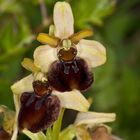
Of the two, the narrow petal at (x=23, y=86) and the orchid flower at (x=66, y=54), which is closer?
the orchid flower at (x=66, y=54)

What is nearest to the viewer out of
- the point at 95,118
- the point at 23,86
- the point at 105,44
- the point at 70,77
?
the point at 70,77

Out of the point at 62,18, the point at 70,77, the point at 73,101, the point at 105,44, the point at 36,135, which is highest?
the point at 62,18

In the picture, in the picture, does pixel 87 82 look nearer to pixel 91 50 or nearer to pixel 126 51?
pixel 91 50

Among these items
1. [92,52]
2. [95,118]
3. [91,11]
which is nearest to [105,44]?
[91,11]

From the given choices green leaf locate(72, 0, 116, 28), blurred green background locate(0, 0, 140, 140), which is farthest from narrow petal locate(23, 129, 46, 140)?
green leaf locate(72, 0, 116, 28)

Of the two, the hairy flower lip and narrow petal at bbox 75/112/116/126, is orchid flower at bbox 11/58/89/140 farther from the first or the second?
narrow petal at bbox 75/112/116/126

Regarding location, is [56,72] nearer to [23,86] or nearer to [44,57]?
[44,57]

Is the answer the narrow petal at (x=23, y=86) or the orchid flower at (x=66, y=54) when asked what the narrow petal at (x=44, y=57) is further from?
the narrow petal at (x=23, y=86)

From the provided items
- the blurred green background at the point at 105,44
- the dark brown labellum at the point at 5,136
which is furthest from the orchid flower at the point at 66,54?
the blurred green background at the point at 105,44
